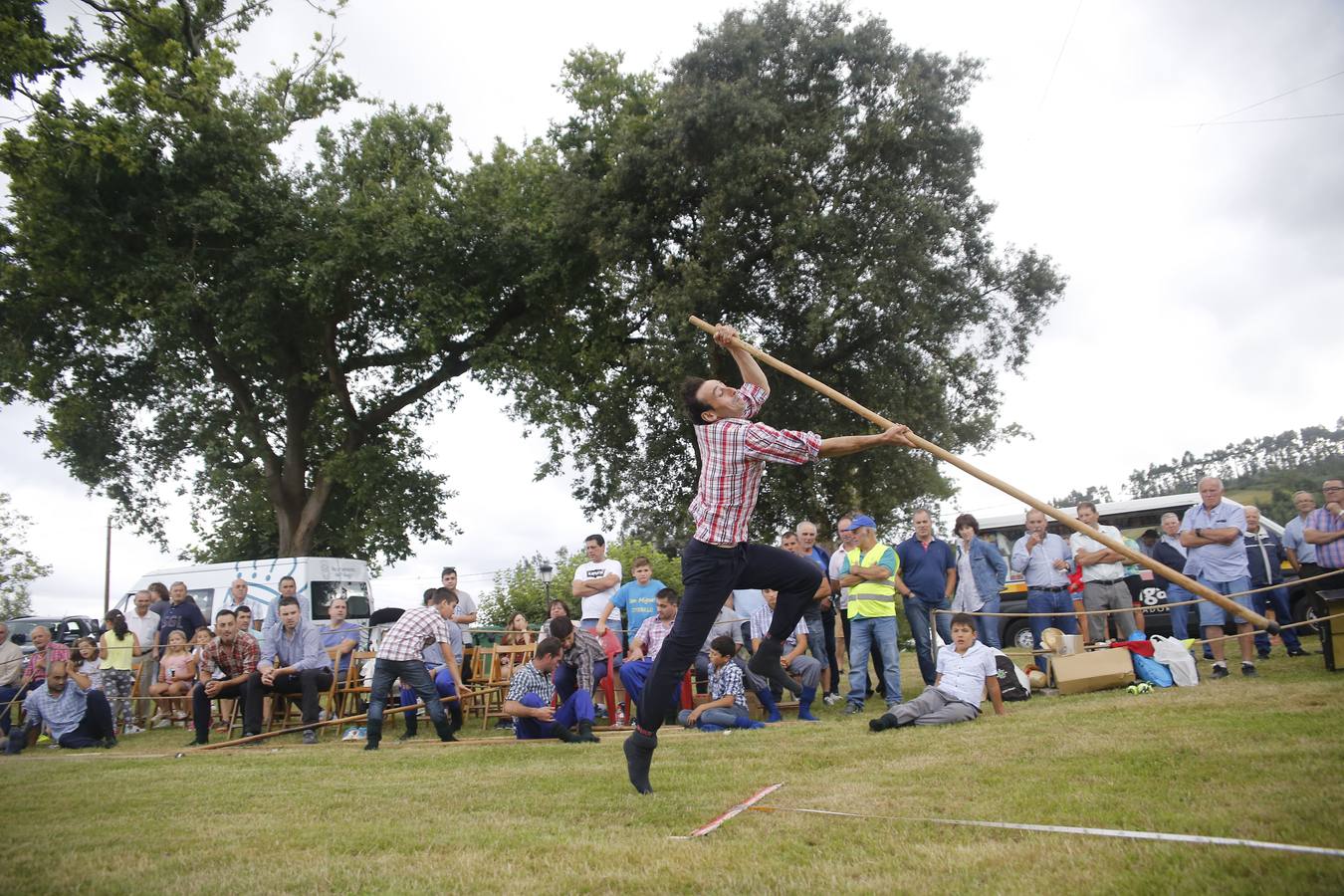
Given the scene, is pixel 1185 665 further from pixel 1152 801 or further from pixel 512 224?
pixel 512 224

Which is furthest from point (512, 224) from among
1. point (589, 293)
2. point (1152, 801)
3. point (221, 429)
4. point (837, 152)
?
point (1152, 801)

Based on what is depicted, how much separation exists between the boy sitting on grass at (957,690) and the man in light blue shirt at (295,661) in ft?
21.1

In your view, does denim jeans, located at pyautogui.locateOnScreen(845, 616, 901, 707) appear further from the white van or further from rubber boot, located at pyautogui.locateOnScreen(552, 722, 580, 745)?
the white van

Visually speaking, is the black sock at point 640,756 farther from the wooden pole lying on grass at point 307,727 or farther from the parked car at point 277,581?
the parked car at point 277,581

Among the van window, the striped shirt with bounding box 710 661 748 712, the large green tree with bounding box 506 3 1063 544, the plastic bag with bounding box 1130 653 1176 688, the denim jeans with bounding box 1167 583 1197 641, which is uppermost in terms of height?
the large green tree with bounding box 506 3 1063 544

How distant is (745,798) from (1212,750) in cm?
261

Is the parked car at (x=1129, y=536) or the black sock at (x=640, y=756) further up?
the parked car at (x=1129, y=536)

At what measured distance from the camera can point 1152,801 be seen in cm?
431

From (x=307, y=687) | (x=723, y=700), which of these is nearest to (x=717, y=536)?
(x=723, y=700)

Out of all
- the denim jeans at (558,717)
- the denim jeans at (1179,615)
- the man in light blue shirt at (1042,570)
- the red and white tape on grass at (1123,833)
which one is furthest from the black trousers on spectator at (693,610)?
the denim jeans at (1179,615)

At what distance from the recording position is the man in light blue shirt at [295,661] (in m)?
11.2

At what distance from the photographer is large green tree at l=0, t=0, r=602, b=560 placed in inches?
824

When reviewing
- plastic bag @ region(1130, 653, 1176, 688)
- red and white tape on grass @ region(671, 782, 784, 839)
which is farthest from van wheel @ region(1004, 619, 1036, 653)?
red and white tape on grass @ region(671, 782, 784, 839)

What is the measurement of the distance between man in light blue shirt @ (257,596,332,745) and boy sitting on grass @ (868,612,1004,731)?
253 inches
